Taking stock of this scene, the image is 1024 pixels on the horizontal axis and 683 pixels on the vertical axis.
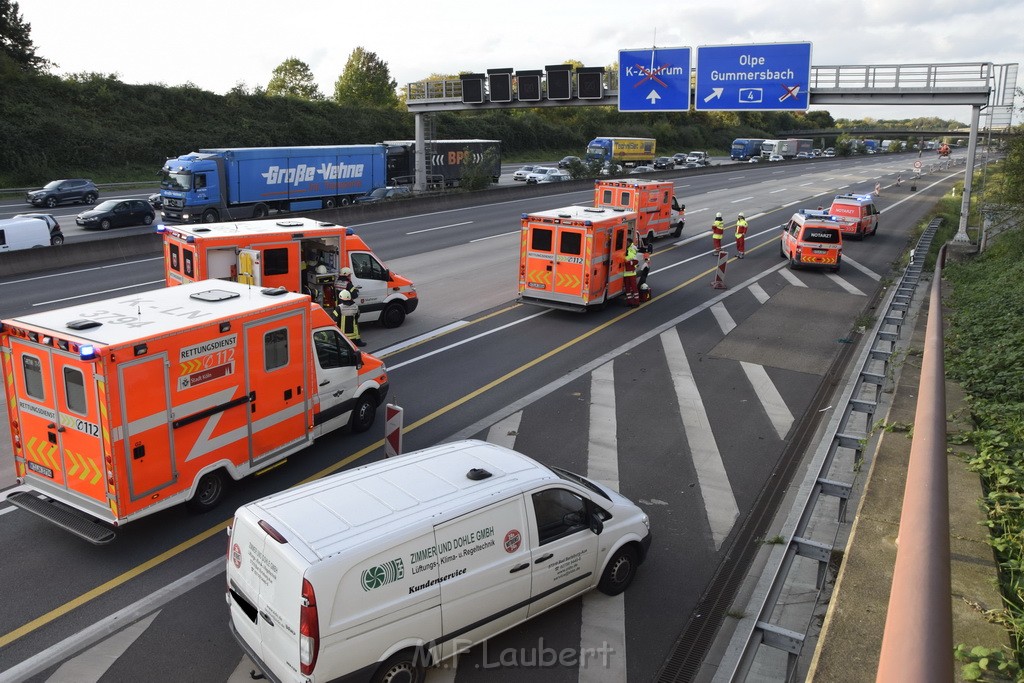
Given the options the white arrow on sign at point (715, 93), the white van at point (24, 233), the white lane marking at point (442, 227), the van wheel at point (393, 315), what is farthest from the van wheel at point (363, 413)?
the white arrow on sign at point (715, 93)

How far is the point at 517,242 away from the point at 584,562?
2680 centimetres

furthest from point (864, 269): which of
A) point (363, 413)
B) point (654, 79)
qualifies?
point (363, 413)

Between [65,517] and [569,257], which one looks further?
[569,257]

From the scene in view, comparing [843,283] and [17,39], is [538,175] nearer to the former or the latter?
[843,283]

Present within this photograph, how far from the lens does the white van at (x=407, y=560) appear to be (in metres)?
6.00

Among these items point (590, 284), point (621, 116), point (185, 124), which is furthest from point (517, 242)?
point (621, 116)

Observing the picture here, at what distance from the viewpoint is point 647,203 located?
109 feet

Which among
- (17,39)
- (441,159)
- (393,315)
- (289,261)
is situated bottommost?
(393,315)

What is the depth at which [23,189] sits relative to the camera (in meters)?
49.3

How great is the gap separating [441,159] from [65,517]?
162 feet

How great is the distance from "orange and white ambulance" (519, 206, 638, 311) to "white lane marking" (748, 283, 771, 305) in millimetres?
5268

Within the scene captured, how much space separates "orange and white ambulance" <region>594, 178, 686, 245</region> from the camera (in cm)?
3228

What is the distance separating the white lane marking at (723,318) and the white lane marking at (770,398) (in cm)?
298

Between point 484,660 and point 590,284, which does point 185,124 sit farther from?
point 484,660
